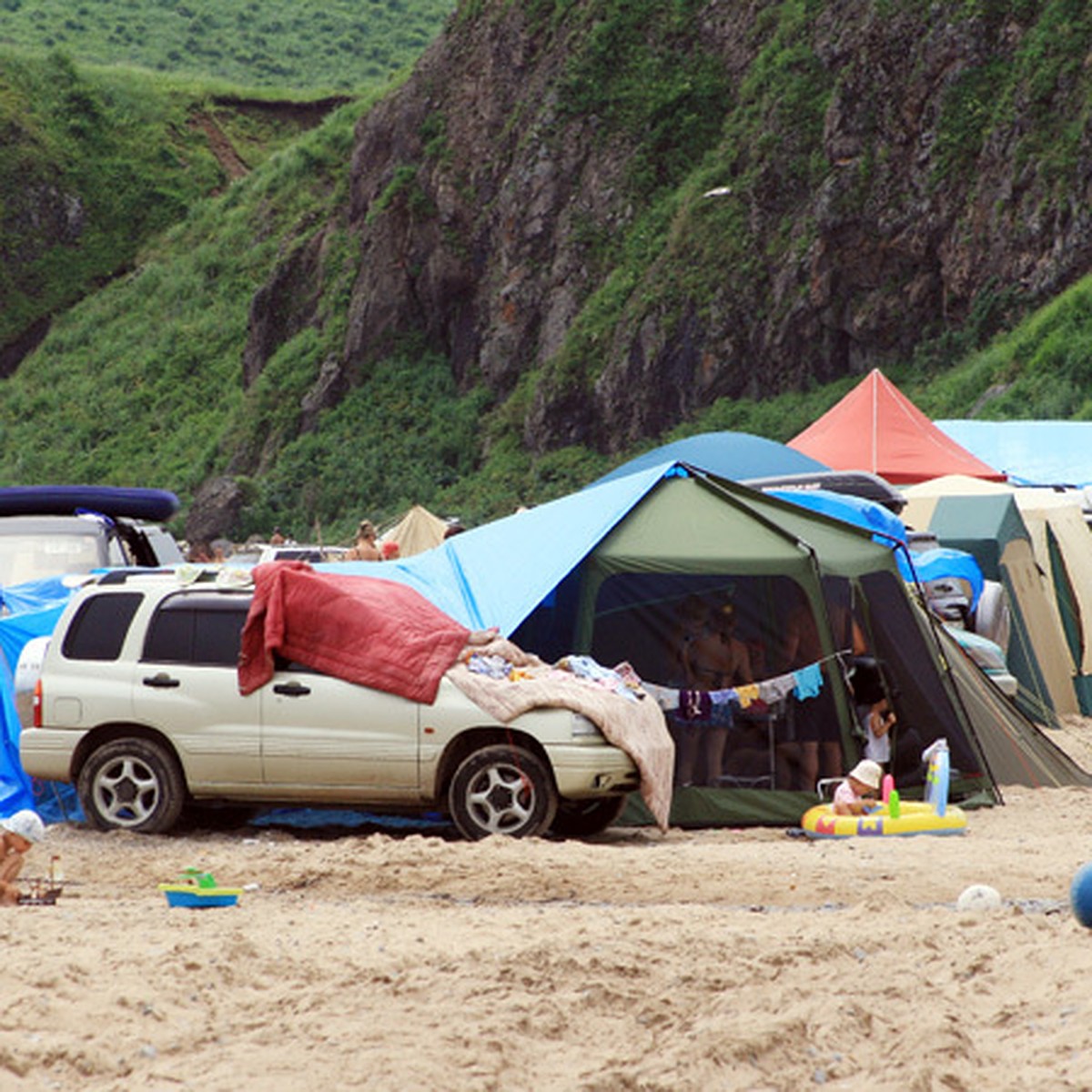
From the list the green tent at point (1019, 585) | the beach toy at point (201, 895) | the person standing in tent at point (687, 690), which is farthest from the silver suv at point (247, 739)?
the green tent at point (1019, 585)

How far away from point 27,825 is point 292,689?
1.80 metres

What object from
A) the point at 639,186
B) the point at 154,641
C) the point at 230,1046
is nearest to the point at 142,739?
the point at 154,641

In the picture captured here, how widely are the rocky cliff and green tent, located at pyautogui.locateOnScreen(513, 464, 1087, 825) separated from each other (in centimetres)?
3181

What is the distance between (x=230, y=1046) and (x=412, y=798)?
5594 millimetres

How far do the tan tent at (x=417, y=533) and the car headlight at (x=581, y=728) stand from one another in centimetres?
2187

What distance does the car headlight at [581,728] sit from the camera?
1241 cm

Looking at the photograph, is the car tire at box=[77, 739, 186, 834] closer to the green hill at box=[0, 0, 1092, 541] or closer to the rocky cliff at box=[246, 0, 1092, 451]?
the green hill at box=[0, 0, 1092, 541]

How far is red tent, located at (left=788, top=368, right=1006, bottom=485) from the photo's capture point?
2986 centimetres

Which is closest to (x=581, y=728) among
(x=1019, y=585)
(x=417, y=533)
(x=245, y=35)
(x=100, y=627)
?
(x=100, y=627)

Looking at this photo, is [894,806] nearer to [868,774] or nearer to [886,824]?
[886,824]

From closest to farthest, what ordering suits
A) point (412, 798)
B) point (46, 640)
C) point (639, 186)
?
point (412, 798), point (46, 640), point (639, 186)

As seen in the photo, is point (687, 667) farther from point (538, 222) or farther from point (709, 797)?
point (538, 222)

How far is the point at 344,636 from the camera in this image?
1296 centimetres

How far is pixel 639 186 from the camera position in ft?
183
